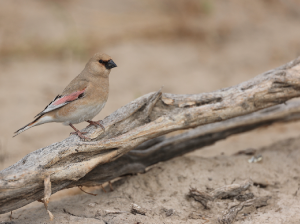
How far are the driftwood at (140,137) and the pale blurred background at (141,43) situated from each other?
3032 millimetres

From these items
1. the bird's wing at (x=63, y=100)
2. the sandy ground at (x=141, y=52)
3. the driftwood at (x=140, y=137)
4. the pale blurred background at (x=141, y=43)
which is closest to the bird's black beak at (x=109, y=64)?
the bird's wing at (x=63, y=100)

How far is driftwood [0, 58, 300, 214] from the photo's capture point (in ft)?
10.0

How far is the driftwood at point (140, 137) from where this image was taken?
10.0 ft

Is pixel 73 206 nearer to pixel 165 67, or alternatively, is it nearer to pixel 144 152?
pixel 144 152

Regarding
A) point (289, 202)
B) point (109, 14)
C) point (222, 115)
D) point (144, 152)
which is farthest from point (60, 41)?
point (289, 202)

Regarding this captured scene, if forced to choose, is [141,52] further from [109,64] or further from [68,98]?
[68,98]

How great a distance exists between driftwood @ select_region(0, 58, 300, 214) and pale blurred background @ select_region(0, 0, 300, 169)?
303cm

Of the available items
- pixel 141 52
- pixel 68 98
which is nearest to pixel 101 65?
pixel 68 98

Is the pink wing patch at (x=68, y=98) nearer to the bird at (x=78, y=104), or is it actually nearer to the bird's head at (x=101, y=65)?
the bird at (x=78, y=104)

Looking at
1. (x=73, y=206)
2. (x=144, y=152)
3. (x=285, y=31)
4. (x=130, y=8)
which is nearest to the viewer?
(x=73, y=206)

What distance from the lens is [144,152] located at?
4.28 metres

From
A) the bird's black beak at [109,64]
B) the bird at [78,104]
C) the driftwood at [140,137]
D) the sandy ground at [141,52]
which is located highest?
the sandy ground at [141,52]

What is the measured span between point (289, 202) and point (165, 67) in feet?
18.4

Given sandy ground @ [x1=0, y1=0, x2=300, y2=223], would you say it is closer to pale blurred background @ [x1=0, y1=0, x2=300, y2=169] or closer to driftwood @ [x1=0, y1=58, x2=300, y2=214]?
pale blurred background @ [x1=0, y1=0, x2=300, y2=169]
